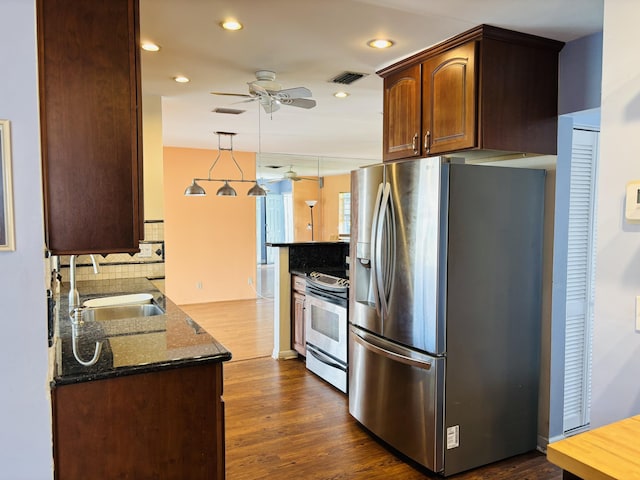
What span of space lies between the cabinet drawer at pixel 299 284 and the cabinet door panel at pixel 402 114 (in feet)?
5.18

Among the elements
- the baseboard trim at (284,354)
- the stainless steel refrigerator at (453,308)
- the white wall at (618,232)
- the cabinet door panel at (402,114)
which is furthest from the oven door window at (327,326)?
the white wall at (618,232)

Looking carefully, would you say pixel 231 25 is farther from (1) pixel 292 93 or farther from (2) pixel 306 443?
(2) pixel 306 443

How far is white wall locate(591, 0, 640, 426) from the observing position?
1623mm

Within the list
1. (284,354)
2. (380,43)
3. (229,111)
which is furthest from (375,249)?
(229,111)

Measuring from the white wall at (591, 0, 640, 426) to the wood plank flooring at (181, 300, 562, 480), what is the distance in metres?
1.16

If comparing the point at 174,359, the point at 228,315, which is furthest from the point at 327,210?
the point at 174,359

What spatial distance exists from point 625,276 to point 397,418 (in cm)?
156

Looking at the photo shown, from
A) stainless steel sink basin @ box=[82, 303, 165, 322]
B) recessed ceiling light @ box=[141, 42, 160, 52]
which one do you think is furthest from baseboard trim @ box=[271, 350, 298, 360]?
recessed ceiling light @ box=[141, 42, 160, 52]

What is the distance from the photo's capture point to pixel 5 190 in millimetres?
1253

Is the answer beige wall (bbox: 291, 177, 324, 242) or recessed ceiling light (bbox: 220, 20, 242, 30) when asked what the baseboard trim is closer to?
recessed ceiling light (bbox: 220, 20, 242, 30)

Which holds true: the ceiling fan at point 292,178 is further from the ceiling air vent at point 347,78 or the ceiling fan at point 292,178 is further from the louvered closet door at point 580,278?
the louvered closet door at point 580,278

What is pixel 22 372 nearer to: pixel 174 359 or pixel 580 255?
pixel 174 359

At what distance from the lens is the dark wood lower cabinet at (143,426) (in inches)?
63.4

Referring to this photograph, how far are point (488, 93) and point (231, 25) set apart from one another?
143 cm
